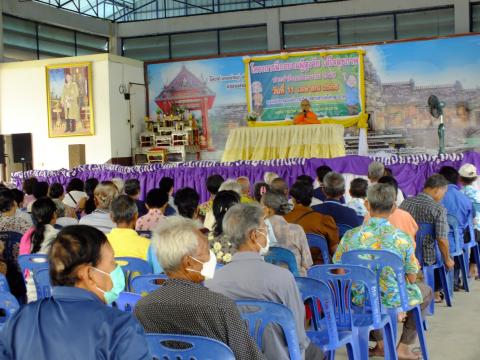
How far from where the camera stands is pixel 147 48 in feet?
60.8

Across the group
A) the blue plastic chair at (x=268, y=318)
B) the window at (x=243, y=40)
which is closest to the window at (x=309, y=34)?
the window at (x=243, y=40)

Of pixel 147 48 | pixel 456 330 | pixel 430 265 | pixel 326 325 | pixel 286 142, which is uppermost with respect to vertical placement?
pixel 147 48

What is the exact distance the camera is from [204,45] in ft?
59.4

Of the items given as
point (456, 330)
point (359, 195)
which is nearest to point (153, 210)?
point (359, 195)

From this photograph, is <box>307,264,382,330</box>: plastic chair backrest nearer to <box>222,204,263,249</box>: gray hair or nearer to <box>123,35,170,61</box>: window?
<box>222,204,263,249</box>: gray hair

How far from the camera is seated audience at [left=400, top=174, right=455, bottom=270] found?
17.6ft

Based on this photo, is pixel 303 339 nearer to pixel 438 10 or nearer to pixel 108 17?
pixel 438 10

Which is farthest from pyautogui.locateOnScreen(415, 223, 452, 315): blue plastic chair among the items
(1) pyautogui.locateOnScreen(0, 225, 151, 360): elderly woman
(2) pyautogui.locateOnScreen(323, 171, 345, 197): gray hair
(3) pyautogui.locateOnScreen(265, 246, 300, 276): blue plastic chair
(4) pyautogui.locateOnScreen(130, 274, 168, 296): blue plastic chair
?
(1) pyautogui.locateOnScreen(0, 225, 151, 360): elderly woman

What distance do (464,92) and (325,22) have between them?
12.5 feet

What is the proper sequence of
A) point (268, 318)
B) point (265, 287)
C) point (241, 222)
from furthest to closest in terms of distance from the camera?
point (241, 222) → point (265, 287) → point (268, 318)

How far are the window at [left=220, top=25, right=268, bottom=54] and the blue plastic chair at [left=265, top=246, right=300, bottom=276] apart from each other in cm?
1362

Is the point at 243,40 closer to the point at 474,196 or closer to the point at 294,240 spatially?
the point at 474,196

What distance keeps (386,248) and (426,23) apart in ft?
43.3

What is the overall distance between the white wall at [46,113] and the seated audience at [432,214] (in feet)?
35.8
